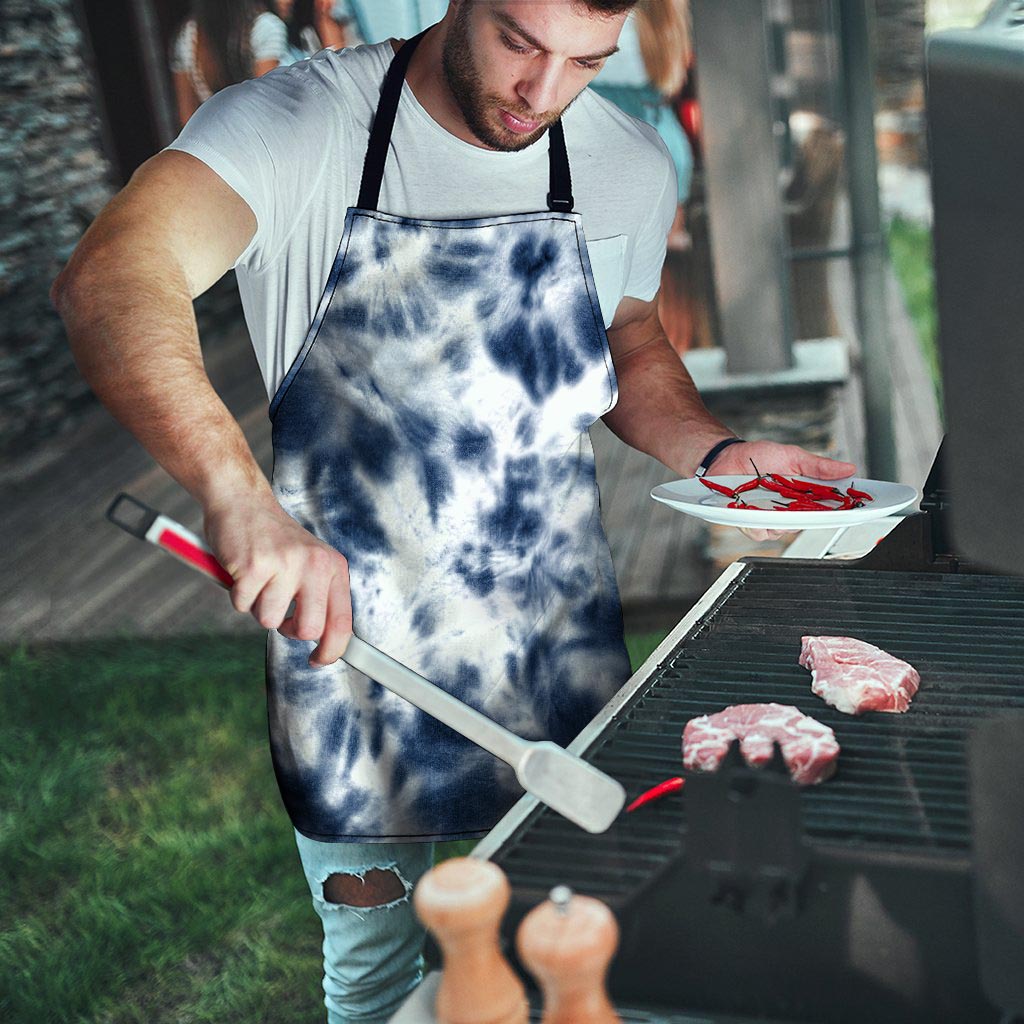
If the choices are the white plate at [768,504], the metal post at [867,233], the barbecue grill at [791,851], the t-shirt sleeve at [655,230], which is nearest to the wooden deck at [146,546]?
the metal post at [867,233]

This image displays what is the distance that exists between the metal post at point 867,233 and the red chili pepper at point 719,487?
2.75 meters

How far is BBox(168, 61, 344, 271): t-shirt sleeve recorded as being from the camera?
167 centimetres

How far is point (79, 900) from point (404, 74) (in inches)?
92.8

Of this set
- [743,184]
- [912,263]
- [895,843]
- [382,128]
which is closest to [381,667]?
[895,843]

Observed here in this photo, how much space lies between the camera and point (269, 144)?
1708 mm

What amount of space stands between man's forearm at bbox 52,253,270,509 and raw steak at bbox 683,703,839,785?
1.82 feet

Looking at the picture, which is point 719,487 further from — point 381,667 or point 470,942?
point 470,942

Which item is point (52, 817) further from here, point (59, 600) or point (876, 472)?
point (876, 472)

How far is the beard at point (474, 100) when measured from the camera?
5.84ft

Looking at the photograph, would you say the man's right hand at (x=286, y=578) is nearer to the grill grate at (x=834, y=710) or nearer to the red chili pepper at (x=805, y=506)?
the grill grate at (x=834, y=710)

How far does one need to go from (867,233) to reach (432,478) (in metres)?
2.94

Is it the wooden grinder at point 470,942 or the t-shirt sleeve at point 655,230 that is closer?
the wooden grinder at point 470,942

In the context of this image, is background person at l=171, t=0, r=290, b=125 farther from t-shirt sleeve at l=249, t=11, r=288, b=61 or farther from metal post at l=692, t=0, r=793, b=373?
metal post at l=692, t=0, r=793, b=373

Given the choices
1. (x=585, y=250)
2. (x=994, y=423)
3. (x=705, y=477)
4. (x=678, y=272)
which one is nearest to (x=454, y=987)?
(x=994, y=423)
